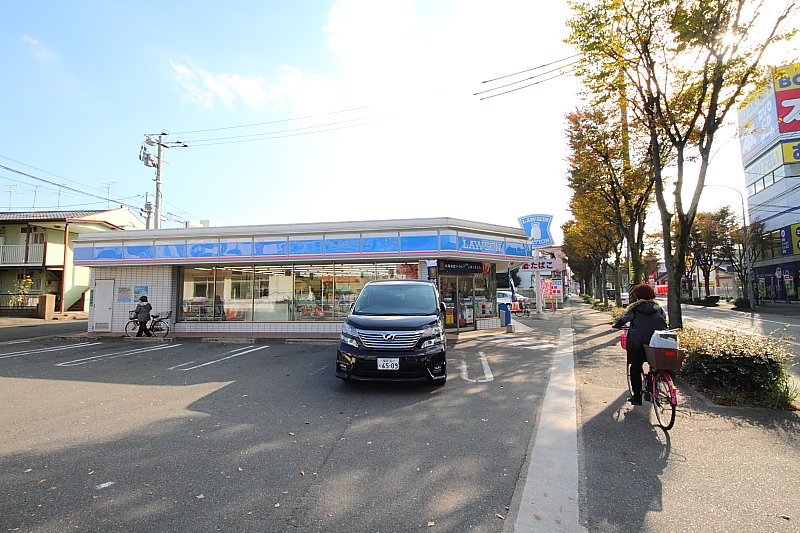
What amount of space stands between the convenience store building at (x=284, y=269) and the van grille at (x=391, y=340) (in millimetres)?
7783

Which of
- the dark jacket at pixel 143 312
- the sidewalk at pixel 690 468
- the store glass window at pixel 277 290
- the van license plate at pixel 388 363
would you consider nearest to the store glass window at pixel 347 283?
the store glass window at pixel 277 290

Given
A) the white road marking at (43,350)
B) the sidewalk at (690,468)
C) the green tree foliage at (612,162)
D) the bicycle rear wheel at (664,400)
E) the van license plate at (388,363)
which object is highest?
the green tree foliage at (612,162)

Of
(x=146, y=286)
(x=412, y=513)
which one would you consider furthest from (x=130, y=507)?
(x=146, y=286)

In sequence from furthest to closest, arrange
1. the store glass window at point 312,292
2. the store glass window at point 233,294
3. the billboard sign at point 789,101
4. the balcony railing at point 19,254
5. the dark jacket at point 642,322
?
the billboard sign at point 789,101 → the balcony railing at point 19,254 → the store glass window at point 233,294 → the store glass window at point 312,292 → the dark jacket at point 642,322

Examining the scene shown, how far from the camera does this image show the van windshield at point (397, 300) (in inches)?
293

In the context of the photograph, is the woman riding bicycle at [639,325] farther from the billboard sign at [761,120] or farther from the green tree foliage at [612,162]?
the billboard sign at [761,120]

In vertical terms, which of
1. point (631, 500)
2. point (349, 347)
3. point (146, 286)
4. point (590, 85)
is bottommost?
point (631, 500)

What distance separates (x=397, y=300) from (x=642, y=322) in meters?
3.98

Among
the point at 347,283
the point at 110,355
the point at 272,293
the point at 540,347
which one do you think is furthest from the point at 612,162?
the point at 110,355

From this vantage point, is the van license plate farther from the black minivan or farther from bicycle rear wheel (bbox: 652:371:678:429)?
bicycle rear wheel (bbox: 652:371:678:429)

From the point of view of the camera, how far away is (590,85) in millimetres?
11008

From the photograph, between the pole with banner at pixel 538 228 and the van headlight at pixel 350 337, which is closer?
the van headlight at pixel 350 337

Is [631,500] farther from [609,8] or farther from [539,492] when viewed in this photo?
[609,8]

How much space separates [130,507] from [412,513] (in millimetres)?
2122
